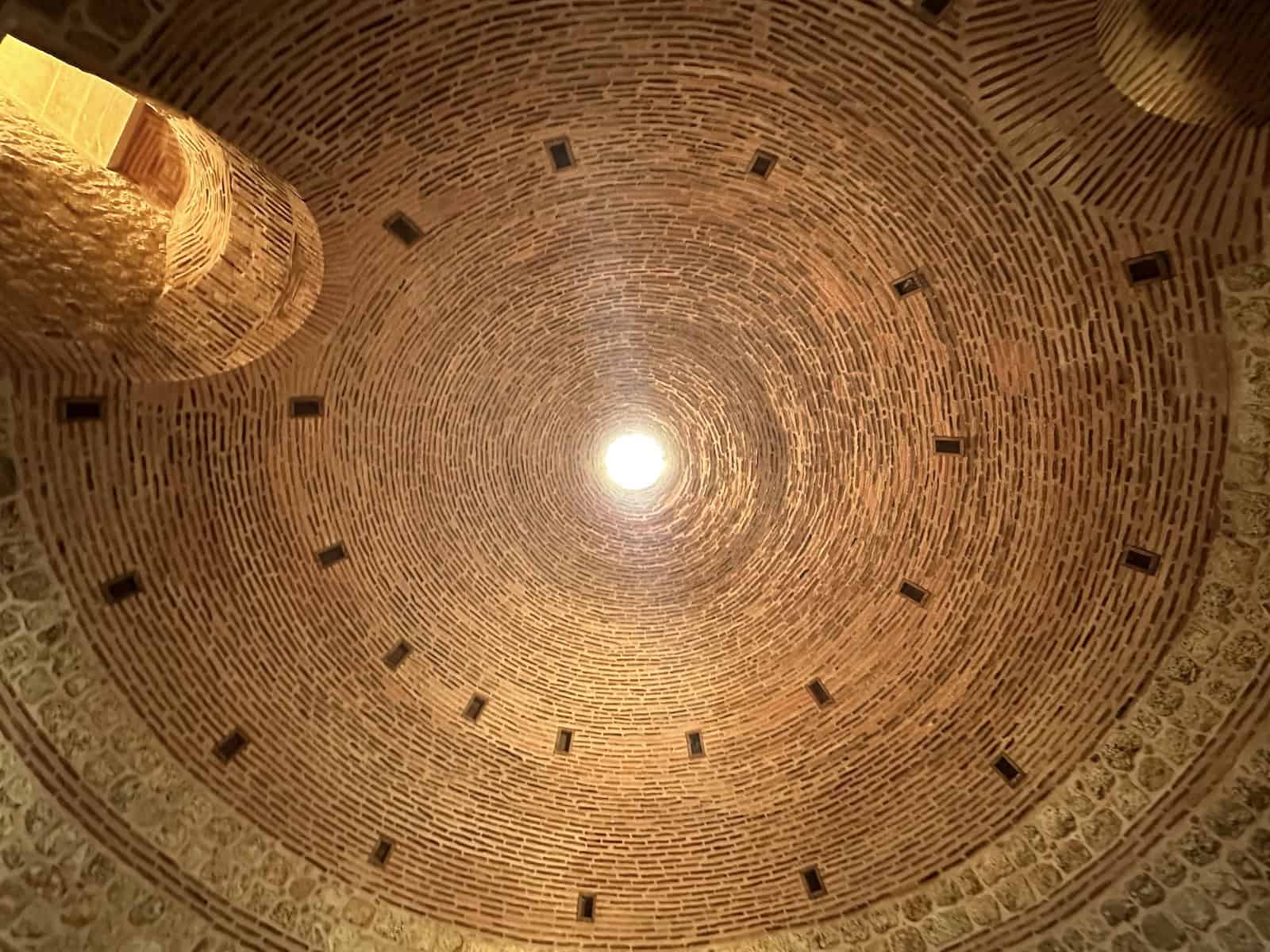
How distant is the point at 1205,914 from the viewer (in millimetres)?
5227

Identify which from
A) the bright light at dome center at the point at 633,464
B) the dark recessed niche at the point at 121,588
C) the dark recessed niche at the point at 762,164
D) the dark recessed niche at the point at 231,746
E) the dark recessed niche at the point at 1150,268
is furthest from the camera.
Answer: the bright light at dome center at the point at 633,464

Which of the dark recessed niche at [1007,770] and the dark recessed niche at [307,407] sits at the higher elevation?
the dark recessed niche at [307,407]

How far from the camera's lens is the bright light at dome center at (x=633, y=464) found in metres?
8.26

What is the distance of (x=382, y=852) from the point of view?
666 cm

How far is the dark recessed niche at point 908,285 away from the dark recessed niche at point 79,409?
5.59 m

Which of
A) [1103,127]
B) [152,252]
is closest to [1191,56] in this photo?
[1103,127]

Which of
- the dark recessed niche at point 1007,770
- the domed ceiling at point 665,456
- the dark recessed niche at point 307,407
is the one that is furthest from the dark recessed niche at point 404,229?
the dark recessed niche at point 1007,770

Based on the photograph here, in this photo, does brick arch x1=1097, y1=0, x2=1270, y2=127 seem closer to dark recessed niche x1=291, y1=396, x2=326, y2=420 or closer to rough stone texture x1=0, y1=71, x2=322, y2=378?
rough stone texture x1=0, y1=71, x2=322, y2=378

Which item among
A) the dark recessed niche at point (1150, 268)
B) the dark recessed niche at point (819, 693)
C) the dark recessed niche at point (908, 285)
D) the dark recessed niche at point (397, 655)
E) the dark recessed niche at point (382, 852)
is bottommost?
the dark recessed niche at point (382, 852)

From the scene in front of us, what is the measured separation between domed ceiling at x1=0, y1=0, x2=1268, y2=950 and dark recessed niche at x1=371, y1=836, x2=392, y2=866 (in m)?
0.03

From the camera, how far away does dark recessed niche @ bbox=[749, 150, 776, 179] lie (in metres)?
5.55

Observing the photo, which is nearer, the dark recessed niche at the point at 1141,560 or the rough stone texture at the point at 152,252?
the rough stone texture at the point at 152,252

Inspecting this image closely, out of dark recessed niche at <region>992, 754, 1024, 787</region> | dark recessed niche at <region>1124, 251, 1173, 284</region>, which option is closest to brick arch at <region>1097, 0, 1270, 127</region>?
dark recessed niche at <region>1124, 251, 1173, 284</region>

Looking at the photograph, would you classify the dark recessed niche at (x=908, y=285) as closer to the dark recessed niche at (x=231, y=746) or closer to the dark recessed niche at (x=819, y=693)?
the dark recessed niche at (x=819, y=693)
